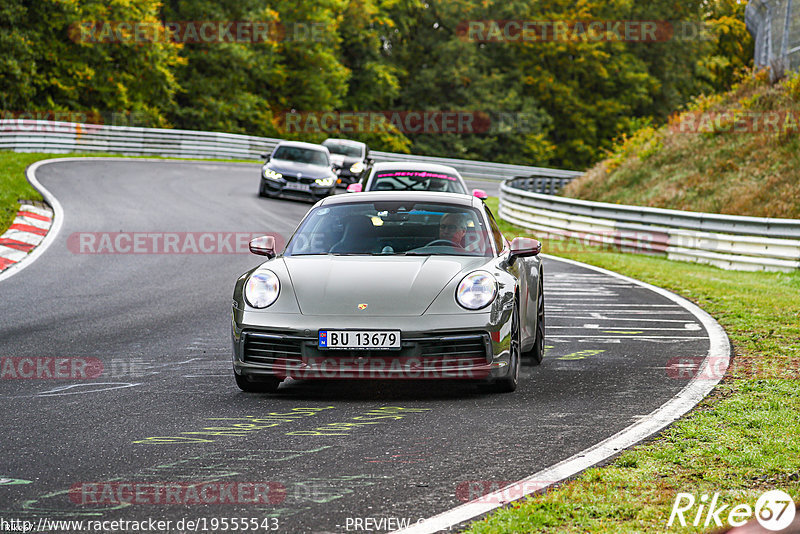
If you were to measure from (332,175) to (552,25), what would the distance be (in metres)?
39.7

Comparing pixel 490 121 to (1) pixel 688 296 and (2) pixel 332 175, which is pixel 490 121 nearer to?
(2) pixel 332 175

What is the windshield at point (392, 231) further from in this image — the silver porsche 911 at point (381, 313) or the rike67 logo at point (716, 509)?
the rike67 logo at point (716, 509)

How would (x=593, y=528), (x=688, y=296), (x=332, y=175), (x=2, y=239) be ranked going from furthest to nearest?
1. (x=332, y=175)
2. (x=2, y=239)
3. (x=688, y=296)
4. (x=593, y=528)

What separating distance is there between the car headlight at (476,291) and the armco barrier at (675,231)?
1066 cm

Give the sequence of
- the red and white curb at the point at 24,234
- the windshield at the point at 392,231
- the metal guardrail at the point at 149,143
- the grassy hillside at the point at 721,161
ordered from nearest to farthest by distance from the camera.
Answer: the windshield at the point at 392,231, the red and white curb at the point at 24,234, the grassy hillside at the point at 721,161, the metal guardrail at the point at 149,143

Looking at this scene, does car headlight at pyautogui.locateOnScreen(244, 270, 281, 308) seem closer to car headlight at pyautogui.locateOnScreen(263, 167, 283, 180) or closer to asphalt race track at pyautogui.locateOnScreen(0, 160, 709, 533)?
asphalt race track at pyautogui.locateOnScreen(0, 160, 709, 533)

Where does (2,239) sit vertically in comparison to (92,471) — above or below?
below

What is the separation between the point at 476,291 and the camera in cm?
693

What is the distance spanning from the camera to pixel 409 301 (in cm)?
679

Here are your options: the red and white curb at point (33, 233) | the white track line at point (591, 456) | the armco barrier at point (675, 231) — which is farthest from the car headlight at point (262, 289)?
the armco barrier at point (675, 231)

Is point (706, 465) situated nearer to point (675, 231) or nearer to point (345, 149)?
point (675, 231)

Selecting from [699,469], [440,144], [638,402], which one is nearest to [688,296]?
[638,402]

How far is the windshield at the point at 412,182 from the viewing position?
16320 millimetres

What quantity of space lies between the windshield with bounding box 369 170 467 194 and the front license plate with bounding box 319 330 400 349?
9710mm
